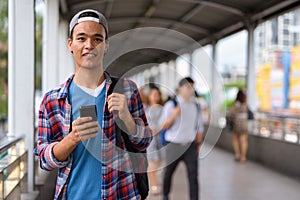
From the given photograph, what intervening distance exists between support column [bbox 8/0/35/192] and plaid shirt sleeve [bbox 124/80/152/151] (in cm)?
234

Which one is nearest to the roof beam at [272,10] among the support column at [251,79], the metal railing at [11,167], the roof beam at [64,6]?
the support column at [251,79]

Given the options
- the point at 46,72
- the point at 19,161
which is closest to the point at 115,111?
the point at 19,161

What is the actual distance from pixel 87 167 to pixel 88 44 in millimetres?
436

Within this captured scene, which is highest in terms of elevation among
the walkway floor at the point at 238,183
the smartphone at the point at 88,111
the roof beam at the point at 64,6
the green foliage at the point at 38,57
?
the roof beam at the point at 64,6

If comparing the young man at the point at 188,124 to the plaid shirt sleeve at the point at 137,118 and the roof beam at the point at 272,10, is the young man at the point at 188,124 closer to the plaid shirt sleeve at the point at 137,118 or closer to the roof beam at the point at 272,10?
the plaid shirt sleeve at the point at 137,118

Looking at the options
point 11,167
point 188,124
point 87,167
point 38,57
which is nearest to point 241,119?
point 38,57

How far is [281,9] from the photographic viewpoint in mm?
8102

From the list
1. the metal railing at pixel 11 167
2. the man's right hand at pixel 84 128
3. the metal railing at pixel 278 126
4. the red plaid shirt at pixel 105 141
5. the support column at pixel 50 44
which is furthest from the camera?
the metal railing at pixel 278 126

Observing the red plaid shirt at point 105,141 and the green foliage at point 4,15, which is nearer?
the red plaid shirt at point 105,141

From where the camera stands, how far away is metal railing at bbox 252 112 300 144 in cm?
736

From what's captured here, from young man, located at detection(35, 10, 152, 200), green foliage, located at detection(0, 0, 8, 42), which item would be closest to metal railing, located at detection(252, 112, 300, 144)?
green foliage, located at detection(0, 0, 8, 42)

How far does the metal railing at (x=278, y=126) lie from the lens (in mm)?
7364

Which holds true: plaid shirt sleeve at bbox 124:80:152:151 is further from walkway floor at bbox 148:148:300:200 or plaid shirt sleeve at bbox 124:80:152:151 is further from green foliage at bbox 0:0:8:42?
walkway floor at bbox 148:148:300:200

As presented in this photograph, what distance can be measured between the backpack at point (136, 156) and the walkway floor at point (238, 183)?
331 cm
